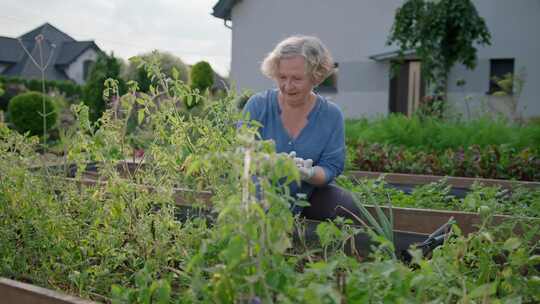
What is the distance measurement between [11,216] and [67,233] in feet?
0.86

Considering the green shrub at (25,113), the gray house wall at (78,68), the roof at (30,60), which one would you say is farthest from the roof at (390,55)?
the gray house wall at (78,68)

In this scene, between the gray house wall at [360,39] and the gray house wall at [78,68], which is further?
the gray house wall at [78,68]

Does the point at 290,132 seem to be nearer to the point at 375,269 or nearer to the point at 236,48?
the point at 375,269

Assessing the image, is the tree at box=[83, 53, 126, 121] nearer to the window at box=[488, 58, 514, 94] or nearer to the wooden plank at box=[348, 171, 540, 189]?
the window at box=[488, 58, 514, 94]

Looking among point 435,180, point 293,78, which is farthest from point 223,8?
point 293,78

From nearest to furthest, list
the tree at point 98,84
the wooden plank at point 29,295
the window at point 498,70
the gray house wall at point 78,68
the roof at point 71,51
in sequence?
the wooden plank at point 29,295 → the window at point 498,70 → the tree at point 98,84 → the roof at point 71,51 → the gray house wall at point 78,68

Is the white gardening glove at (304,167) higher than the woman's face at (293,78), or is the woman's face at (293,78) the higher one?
the woman's face at (293,78)

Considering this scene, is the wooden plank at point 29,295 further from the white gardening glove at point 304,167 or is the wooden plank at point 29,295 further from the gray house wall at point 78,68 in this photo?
the gray house wall at point 78,68

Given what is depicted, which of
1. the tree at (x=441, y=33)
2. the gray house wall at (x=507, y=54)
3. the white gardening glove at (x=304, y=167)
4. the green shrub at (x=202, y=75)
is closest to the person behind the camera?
the white gardening glove at (x=304, y=167)

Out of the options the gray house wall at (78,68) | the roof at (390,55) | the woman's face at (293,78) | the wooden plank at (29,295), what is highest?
the gray house wall at (78,68)

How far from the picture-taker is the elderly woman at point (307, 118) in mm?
2545

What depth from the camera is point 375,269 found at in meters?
1.01

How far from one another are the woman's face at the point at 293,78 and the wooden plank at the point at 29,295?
1.53 meters

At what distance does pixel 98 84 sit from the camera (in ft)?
44.1
